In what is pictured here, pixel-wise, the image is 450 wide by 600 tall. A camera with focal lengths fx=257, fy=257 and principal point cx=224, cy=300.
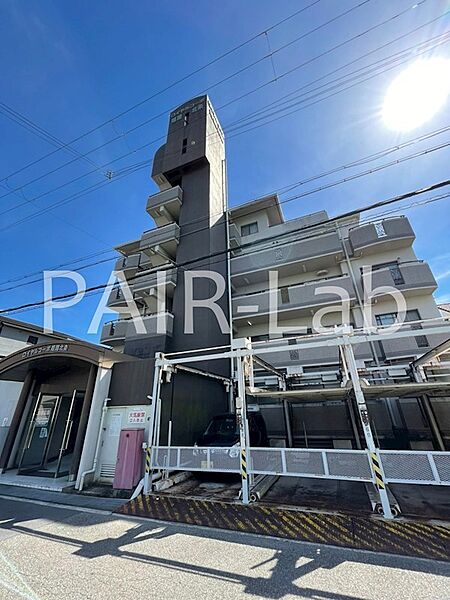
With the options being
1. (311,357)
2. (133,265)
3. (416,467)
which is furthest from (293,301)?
(133,265)

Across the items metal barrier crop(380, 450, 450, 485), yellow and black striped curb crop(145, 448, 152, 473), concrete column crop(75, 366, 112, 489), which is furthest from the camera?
concrete column crop(75, 366, 112, 489)

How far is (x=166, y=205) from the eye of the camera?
16.2m

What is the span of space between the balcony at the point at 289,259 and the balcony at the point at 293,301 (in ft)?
4.12

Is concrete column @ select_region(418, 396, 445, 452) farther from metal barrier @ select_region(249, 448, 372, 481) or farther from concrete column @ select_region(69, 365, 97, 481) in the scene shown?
concrete column @ select_region(69, 365, 97, 481)

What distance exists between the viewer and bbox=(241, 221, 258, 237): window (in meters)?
17.8

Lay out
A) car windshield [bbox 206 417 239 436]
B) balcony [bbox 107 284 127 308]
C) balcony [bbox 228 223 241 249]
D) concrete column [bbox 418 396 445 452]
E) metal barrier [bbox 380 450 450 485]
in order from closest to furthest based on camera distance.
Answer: metal barrier [bbox 380 450 450 485]
car windshield [bbox 206 417 239 436]
concrete column [bbox 418 396 445 452]
balcony [bbox 228 223 241 249]
balcony [bbox 107 284 127 308]

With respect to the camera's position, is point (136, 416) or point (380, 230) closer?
point (136, 416)

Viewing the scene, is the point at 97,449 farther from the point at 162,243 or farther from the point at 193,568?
the point at 162,243

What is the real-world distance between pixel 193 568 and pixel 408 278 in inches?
523

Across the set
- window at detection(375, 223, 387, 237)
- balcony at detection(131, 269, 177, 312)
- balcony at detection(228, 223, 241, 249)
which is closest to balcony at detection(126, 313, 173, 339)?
balcony at detection(131, 269, 177, 312)

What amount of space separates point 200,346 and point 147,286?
5197mm

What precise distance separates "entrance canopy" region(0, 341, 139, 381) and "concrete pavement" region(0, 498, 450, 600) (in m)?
3.89

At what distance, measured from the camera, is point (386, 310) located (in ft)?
41.4

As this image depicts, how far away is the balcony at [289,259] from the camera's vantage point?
1399cm
